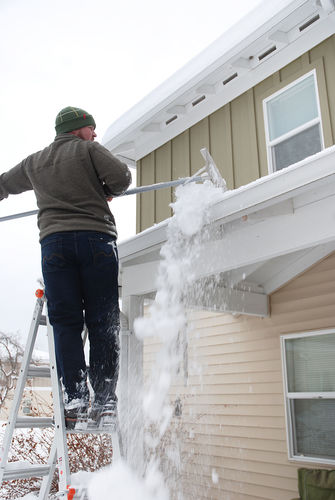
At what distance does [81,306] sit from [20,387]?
0.63 meters

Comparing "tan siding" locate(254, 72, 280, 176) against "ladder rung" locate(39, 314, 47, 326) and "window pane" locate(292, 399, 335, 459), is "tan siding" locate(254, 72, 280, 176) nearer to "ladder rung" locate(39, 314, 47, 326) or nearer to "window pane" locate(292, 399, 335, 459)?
"window pane" locate(292, 399, 335, 459)

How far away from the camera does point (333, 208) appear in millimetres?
2799

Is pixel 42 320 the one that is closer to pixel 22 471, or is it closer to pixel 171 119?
pixel 22 471

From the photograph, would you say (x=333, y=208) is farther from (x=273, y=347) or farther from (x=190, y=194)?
(x=273, y=347)

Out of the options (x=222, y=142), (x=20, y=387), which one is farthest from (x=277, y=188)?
(x=222, y=142)

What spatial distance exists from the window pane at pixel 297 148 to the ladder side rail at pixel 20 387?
2.90m

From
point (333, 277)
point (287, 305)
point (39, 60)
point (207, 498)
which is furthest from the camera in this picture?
point (39, 60)

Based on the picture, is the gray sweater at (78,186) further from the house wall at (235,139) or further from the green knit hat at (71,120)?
the house wall at (235,139)

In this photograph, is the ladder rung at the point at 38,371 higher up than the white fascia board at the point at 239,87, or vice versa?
the white fascia board at the point at 239,87

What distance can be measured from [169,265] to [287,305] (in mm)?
2287

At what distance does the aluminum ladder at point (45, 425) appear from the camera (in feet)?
7.57

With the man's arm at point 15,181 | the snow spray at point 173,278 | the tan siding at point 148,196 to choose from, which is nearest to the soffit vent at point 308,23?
the snow spray at point 173,278

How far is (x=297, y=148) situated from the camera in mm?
4621

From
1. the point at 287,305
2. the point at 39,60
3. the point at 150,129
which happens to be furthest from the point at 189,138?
the point at 39,60
